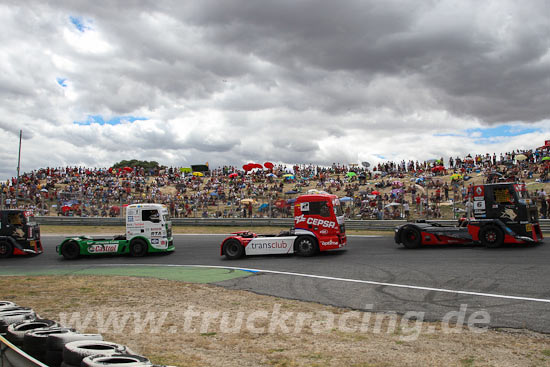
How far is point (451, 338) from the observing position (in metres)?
6.42

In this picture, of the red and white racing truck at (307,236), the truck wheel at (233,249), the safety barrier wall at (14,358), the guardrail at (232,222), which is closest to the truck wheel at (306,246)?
the red and white racing truck at (307,236)

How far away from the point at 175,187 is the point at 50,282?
2619 centimetres

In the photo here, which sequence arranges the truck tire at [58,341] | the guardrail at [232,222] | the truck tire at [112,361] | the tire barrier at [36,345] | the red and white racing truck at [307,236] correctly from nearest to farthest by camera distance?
1. the truck tire at [112,361]
2. the truck tire at [58,341]
3. the tire barrier at [36,345]
4. the red and white racing truck at [307,236]
5. the guardrail at [232,222]

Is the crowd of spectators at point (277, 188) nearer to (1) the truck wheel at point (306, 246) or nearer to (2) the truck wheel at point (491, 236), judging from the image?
(2) the truck wheel at point (491, 236)

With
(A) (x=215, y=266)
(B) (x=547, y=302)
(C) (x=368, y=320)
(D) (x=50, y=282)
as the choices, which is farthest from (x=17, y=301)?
(B) (x=547, y=302)

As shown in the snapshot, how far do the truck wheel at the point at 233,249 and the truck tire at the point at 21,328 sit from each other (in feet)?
34.4

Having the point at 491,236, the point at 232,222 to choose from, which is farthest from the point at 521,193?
the point at 232,222

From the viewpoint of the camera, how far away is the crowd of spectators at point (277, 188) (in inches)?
995

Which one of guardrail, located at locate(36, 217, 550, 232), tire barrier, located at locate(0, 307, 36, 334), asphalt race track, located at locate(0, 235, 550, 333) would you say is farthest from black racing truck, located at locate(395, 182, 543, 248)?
tire barrier, located at locate(0, 307, 36, 334)

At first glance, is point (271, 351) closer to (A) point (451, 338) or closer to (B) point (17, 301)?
(A) point (451, 338)

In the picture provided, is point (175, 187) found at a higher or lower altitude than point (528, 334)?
higher

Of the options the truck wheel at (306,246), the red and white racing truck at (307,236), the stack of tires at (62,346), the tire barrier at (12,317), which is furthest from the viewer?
the red and white racing truck at (307,236)

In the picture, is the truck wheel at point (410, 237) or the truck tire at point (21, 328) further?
the truck wheel at point (410, 237)

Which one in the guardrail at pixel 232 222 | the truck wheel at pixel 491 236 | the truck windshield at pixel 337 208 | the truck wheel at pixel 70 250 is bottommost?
the truck wheel at pixel 70 250
